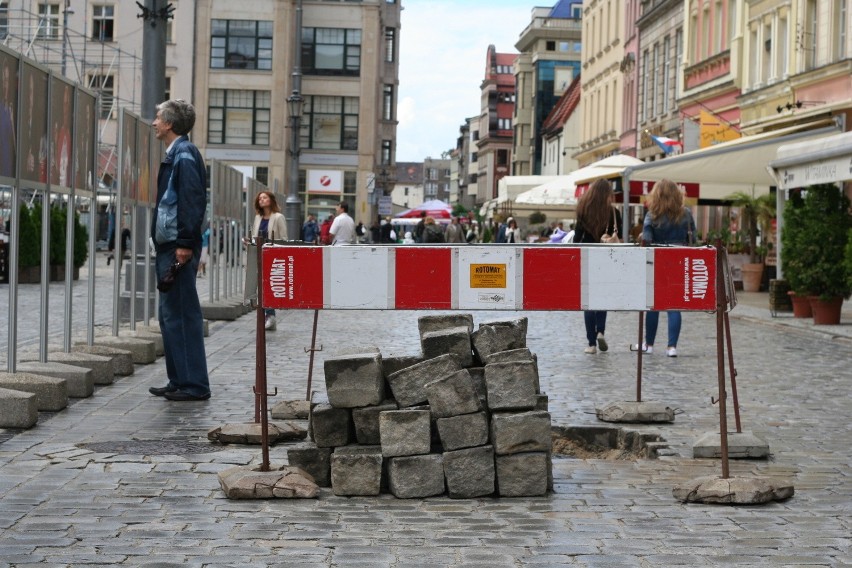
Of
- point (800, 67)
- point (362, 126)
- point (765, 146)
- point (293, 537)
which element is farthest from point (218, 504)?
point (362, 126)

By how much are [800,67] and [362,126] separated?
41981 mm

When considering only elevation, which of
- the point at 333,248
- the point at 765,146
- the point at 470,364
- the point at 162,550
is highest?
the point at 765,146

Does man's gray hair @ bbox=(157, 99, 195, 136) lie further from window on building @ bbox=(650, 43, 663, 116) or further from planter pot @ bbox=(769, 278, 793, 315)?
window on building @ bbox=(650, 43, 663, 116)

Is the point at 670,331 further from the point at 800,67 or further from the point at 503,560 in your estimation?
the point at 800,67

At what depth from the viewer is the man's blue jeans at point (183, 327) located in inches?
426

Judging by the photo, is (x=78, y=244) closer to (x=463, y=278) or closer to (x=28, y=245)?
(x=28, y=245)

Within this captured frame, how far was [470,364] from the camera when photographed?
7496 mm

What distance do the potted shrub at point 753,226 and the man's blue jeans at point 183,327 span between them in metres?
22.1

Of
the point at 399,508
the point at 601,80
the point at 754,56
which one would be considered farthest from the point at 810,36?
the point at 601,80

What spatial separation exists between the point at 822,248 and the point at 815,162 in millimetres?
1344

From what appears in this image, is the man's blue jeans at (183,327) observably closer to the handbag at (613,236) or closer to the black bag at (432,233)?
the handbag at (613,236)

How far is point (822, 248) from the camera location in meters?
21.1

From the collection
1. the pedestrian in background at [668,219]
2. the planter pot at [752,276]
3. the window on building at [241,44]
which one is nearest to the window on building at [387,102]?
the window on building at [241,44]

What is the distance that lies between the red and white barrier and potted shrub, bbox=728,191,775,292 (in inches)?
967
